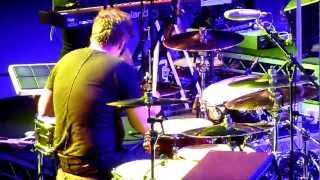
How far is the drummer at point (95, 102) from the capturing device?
367 centimetres

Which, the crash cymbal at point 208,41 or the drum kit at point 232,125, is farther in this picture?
the crash cymbal at point 208,41

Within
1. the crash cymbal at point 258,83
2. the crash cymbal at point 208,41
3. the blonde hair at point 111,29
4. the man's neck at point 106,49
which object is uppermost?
the blonde hair at point 111,29

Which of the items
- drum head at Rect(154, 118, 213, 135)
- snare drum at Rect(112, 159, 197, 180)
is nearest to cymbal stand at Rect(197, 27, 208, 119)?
drum head at Rect(154, 118, 213, 135)

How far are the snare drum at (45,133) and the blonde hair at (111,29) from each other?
0.60m

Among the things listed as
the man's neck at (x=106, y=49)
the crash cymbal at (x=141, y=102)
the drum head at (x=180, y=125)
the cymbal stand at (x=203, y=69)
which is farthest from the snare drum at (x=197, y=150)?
the cymbal stand at (x=203, y=69)

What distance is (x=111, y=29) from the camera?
3.73 metres

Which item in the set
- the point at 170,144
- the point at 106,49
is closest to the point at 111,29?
the point at 106,49

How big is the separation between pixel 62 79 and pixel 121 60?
14.1 inches

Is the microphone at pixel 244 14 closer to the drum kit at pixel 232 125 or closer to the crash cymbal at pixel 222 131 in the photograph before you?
the drum kit at pixel 232 125

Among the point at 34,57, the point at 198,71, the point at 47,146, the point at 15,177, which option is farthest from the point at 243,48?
the point at 47,146

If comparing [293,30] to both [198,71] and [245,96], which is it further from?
[245,96]

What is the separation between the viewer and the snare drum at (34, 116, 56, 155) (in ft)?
13.3

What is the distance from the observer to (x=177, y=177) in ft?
11.1

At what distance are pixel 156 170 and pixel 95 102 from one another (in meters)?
0.49
